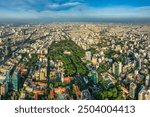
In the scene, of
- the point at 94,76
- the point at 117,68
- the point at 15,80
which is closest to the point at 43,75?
the point at 15,80

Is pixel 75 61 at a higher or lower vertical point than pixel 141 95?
higher

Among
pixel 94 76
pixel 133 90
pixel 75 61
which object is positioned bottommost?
pixel 133 90

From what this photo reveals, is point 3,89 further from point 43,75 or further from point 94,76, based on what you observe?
point 94,76

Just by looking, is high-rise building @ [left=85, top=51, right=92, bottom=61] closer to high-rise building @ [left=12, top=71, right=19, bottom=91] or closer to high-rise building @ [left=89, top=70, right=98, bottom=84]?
high-rise building @ [left=89, top=70, right=98, bottom=84]

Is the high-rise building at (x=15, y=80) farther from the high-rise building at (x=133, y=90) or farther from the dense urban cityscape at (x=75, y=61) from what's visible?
the high-rise building at (x=133, y=90)

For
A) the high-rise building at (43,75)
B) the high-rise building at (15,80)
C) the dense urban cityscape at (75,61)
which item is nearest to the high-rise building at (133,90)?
the dense urban cityscape at (75,61)

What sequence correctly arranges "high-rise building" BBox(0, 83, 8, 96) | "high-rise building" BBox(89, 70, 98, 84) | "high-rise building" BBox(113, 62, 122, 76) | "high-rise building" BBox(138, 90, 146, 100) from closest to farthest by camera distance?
"high-rise building" BBox(138, 90, 146, 100)
"high-rise building" BBox(0, 83, 8, 96)
"high-rise building" BBox(89, 70, 98, 84)
"high-rise building" BBox(113, 62, 122, 76)

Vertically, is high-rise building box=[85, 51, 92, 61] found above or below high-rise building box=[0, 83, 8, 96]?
above

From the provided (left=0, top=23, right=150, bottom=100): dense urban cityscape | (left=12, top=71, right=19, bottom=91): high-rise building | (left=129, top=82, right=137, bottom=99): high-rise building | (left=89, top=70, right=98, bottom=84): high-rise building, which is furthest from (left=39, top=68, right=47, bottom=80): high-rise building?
(left=129, top=82, right=137, bottom=99): high-rise building
